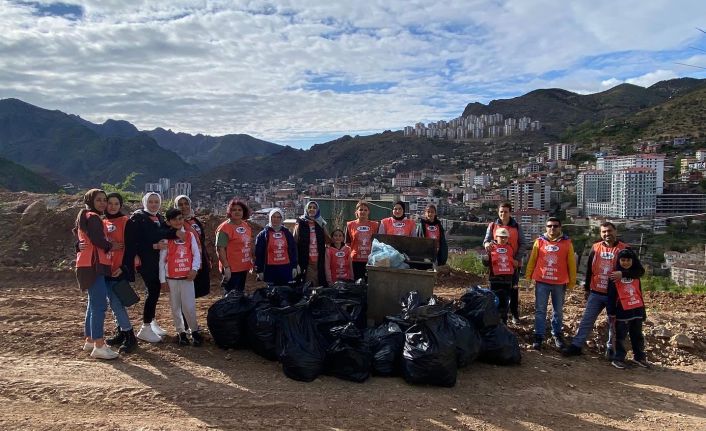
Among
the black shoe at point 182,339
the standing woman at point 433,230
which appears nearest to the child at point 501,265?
the standing woman at point 433,230

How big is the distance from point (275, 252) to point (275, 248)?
4cm

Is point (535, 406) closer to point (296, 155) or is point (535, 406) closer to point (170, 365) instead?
point (170, 365)

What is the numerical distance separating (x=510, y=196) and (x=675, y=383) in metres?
46.7

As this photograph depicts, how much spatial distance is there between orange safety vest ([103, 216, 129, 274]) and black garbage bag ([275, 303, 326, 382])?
1.57m

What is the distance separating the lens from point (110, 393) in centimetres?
354

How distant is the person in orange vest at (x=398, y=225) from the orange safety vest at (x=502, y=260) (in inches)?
40.9

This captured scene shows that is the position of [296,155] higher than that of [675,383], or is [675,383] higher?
[296,155]

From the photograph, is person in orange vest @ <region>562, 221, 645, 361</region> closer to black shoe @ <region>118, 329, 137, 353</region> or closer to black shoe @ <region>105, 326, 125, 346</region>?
black shoe @ <region>118, 329, 137, 353</region>

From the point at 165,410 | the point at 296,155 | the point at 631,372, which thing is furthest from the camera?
the point at 296,155

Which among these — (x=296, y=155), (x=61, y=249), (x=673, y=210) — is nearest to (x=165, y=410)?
(x=61, y=249)

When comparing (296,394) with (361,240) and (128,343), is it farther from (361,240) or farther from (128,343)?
(361,240)

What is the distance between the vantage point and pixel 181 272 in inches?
179

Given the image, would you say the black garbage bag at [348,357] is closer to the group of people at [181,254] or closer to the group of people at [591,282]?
the group of people at [181,254]

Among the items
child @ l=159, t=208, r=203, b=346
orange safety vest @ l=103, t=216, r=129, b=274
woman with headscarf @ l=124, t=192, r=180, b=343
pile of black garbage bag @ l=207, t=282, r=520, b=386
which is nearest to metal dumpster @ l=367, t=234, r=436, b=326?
pile of black garbage bag @ l=207, t=282, r=520, b=386
